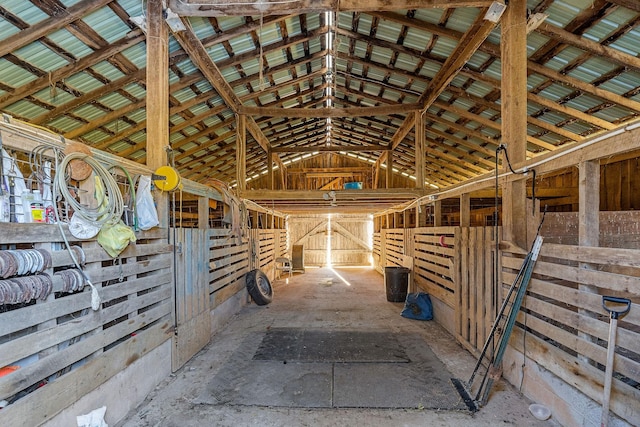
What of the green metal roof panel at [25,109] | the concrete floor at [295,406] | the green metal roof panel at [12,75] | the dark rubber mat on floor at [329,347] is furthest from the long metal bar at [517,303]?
the green metal roof panel at [25,109]

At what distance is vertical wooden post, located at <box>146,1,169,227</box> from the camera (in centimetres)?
339

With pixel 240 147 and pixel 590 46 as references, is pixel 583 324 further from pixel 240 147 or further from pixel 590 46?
pixel 240 147

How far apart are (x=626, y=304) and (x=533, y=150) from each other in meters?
6.98

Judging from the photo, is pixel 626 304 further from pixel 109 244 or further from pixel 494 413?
pixel 109 244

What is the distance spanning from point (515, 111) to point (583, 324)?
7.11 ft

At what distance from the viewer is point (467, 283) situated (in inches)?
160

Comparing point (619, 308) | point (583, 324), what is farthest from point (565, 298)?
point (619, 308)

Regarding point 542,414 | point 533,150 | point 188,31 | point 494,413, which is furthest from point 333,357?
point 533,150

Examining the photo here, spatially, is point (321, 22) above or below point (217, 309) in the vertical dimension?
above

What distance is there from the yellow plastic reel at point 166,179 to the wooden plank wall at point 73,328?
19.8 inches

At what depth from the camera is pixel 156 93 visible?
342 centimetres

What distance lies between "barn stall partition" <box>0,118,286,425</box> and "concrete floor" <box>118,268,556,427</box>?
0.22m

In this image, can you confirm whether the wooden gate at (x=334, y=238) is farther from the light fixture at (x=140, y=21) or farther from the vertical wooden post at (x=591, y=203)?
the vertical wooden post at (x=591, y=203)

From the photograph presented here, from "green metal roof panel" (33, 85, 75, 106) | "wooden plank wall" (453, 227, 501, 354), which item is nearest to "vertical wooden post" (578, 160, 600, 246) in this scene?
"wooden plank wall" (453, 227, 501, 354)
